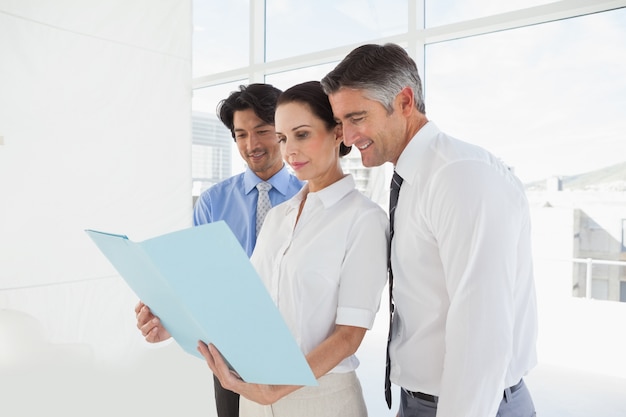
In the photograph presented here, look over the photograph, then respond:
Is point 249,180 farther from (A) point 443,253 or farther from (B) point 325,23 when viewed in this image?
(B) point 325,23

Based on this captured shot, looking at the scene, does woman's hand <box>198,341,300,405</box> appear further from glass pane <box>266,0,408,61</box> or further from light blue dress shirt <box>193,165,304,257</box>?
glass pane <box>266,0,408,61</box>

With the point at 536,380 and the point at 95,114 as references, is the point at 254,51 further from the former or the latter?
the point at 536,380

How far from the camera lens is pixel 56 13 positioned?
6.27ft

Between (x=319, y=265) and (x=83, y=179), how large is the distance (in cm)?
126

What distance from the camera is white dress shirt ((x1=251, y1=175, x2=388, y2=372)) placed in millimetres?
1123

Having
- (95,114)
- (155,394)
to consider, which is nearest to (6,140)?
(95,114)

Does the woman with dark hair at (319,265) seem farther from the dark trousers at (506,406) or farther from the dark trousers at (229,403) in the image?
the dark trousers at (229,403)

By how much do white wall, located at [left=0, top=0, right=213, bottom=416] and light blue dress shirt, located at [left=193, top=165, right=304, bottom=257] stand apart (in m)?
0.40

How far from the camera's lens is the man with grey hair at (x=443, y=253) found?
3.05 ft

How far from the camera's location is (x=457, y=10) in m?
3.29

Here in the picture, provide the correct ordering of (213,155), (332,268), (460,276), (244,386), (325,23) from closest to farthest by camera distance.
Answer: (460,276)
(244,386)
(332,268)
(325,23)
(213,155)

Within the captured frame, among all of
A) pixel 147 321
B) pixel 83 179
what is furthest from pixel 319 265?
pixel 83 179

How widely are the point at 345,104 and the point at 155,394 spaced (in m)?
1.79

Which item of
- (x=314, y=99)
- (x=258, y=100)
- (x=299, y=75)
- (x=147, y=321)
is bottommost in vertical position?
(x=147, y=321)
